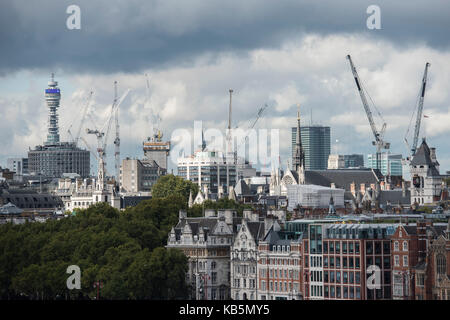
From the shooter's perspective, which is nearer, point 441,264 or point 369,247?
point 441,264

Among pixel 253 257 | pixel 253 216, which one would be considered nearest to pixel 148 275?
pixel 253 257

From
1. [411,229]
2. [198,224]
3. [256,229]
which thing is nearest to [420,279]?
[411,229]

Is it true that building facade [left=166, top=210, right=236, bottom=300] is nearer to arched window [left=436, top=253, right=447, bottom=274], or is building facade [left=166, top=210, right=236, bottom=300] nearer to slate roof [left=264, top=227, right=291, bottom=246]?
slate roof [left=264, top=227, right=291, bottom=246]

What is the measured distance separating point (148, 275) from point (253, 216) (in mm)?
22699

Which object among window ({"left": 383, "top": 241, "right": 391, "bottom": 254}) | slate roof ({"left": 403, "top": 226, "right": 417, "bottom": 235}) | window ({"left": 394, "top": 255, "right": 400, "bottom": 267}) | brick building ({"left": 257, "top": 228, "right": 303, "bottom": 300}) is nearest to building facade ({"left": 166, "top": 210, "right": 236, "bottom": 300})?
brick building ({"left": 257, "top": 228, "right": 303, "bottom": 300})

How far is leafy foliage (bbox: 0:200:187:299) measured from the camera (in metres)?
147

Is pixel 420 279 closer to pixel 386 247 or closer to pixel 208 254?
pixel 386 247

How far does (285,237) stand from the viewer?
153 metres

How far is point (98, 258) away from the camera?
157 m

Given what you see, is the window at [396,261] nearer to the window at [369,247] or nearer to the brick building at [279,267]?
the window at [369,247]

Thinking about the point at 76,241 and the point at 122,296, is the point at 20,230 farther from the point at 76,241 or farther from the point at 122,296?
the point at 122,296

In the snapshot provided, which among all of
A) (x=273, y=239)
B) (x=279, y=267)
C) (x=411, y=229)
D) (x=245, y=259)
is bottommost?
(x=279, y=267)

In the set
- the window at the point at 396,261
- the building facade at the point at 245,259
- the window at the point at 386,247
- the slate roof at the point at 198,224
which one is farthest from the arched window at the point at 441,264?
the slate roof at the point at 198,224

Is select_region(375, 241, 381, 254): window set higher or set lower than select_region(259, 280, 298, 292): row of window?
higher
